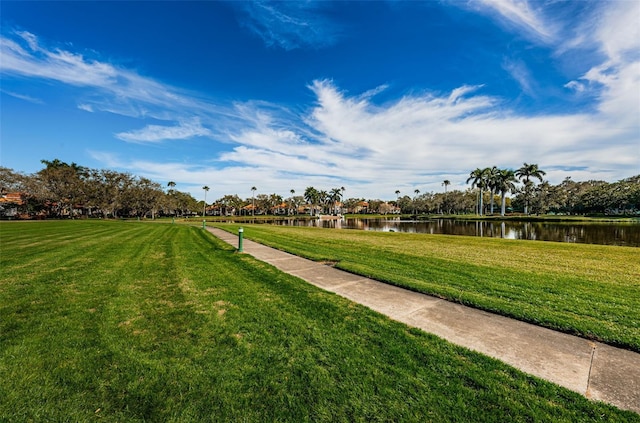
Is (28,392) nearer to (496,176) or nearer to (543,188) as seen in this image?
(496,176)

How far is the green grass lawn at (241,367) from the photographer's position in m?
2.60

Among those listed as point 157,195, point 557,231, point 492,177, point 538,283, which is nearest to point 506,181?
point 492,177

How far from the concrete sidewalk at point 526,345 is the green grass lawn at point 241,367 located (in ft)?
0.97

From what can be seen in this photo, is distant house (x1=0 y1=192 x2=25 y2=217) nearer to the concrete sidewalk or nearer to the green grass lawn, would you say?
the green grass lawn

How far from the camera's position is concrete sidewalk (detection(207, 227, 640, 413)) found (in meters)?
3.00

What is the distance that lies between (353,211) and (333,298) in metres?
168

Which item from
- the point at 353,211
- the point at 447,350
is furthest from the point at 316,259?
the point at 353,211

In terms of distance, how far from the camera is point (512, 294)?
607 centimetres

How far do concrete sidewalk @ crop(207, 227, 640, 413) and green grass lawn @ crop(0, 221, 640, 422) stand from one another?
30 centimetres

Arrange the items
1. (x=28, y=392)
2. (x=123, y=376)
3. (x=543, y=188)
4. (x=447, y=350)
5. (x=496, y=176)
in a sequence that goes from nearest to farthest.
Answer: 1. (x=28, y=392)
2. (x=123, y=376)
3. (x=447, y=350)
4. (x=496, y=176)
5. (x=543, y=188)

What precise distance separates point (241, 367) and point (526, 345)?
4000 millimetres

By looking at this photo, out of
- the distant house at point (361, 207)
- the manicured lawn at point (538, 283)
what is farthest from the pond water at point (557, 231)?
the distant house at point (361, 207)

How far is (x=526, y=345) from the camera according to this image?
3.89 meters

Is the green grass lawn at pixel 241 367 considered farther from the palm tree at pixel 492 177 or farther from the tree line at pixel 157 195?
the palm tree at pixel 492 177
